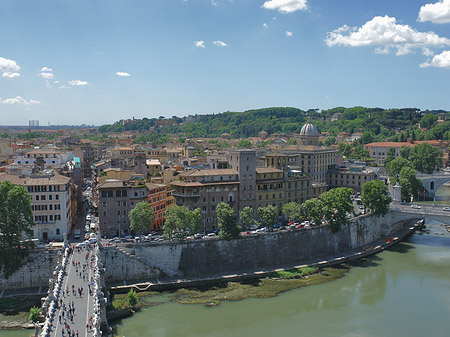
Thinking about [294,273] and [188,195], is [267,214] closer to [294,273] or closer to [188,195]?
[294,273]

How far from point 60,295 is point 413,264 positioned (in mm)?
28361

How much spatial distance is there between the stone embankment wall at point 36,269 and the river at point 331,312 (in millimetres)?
6582

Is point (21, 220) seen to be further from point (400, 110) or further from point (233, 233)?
point (400, 110)

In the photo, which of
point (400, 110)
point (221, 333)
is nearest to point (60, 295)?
point (221, 333)

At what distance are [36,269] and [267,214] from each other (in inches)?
720

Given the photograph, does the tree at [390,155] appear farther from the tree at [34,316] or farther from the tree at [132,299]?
the tree at [34,316]

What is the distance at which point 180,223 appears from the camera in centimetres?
3838

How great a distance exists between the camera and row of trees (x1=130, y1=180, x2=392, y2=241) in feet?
129

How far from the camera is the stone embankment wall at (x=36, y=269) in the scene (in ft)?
115

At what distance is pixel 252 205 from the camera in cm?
4794

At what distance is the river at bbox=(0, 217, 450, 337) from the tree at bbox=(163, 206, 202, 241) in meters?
5.52

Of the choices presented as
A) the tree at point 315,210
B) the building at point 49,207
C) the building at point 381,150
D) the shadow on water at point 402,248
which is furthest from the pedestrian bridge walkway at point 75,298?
the building at point 381,150

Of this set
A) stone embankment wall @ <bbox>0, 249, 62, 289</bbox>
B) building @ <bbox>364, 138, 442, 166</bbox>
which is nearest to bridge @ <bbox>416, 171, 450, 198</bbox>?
building @ <bbox>364, 138, 442, 166</bbox>

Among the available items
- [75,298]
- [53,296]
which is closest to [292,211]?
[75,298]
